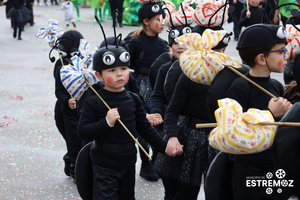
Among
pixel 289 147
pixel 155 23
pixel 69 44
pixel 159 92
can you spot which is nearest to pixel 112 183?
pixel 159 92

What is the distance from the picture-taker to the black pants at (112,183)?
3.96 m

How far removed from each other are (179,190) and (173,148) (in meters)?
0.44

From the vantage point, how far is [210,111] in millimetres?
3512

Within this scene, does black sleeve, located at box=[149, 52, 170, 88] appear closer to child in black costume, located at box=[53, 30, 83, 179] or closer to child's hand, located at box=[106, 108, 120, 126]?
child in black costume, located at box=[53, 30, 83, 179]

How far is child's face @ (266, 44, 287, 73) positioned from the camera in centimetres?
327

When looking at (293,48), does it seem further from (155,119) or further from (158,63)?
(158,63)

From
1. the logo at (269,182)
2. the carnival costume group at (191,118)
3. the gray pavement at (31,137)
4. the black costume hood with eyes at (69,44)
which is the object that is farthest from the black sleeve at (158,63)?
the logo at (269,182)

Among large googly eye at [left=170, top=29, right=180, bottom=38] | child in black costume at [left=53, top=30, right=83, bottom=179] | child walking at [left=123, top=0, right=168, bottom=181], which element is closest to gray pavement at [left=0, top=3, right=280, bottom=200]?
child walking at [left=123, top=0, right=168, bottom=181]

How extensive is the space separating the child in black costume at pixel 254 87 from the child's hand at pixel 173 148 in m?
0.77

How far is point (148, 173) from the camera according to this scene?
5.87 meters

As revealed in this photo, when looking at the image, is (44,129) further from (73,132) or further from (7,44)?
Result: (7,44)

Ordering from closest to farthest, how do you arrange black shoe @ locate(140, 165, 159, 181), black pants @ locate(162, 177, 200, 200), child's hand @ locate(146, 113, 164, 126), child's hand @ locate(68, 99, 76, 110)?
black pants @ locate(162, 177, 200, 200) → child's hand @ locate(146, 113, 164, 126) → child's hand @ locate(68, 99, 76, 110) → black shoe @ locate(140, 165, 159, 181)

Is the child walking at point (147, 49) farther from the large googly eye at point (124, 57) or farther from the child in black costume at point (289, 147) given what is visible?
the child in black costume at point (289, 147)

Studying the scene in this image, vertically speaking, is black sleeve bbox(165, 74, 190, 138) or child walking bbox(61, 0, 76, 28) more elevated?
black sleeve bbox(165, 74, 190, 138)
